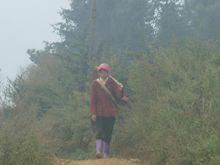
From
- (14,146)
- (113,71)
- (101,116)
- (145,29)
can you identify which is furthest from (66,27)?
(14,146)

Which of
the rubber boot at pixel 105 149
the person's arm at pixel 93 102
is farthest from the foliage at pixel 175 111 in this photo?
the person's arm at pixel 93 102

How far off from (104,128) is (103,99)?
1.66ft

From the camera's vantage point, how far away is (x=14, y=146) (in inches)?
280

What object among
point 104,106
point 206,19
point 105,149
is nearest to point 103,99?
point 104,106

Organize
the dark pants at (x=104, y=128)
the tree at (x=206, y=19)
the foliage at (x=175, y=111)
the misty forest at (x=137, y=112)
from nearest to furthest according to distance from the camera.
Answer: the misty forest at (x=137, y=112) < the foliage at (x=175, y=111) < the dark pants at (x=104, y=128) < the tree at (x=206, y=19)

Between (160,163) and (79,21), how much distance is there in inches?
1559

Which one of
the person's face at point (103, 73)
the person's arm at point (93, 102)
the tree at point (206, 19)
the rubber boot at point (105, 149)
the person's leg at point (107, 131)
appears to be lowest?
the rubber boot at point (105, 149)

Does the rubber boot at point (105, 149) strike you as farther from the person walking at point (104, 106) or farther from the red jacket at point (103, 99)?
the red jacket at point (103, 99)

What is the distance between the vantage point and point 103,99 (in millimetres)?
10625

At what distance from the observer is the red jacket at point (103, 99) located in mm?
10617

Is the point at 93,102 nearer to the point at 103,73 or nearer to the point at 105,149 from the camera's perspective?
the point at 103,73

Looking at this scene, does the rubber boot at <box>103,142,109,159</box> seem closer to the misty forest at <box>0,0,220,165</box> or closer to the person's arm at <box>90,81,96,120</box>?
the misty forest at <box>0,0,220,165</box>

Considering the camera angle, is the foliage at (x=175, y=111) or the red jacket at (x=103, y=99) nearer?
the foliage at (x=175, y=111)

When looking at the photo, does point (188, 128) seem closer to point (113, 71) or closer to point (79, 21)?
point (113, 71)
